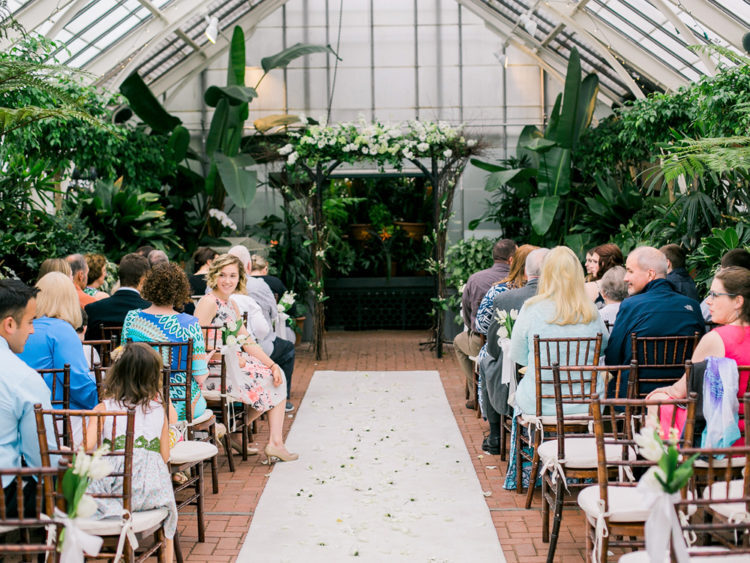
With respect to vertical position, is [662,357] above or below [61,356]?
below

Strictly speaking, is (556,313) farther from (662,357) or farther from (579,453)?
(579,453)

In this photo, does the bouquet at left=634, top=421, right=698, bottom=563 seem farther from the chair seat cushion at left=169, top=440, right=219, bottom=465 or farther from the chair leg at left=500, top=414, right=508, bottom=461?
the chair leg at left=500, top=414, right=508, bottom=461

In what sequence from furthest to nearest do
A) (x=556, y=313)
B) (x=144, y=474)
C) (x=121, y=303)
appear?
(x=121, y=303), (x=556, y=313), (x=144, y=474)

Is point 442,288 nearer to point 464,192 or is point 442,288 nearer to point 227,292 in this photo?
point 464,192

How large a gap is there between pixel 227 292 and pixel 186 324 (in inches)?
43.6

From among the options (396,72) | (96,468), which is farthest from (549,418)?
(396,72)

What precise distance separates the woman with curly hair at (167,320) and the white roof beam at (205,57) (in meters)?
8.99

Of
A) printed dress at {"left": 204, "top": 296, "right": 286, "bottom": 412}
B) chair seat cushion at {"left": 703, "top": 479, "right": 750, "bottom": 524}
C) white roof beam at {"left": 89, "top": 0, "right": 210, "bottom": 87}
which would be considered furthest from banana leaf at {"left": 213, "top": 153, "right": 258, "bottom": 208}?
chair seat cushion at {"left": 703, "top": 479, "right": 750, "bottom": 524}

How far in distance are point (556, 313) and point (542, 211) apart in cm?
571

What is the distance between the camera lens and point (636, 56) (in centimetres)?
1057

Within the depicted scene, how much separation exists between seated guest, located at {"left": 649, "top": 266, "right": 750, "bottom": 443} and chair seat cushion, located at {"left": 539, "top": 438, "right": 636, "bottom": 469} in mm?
363

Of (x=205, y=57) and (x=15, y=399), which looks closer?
(x=15, y=399)

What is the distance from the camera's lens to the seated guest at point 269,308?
691 centimetres

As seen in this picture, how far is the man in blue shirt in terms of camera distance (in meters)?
3.02
